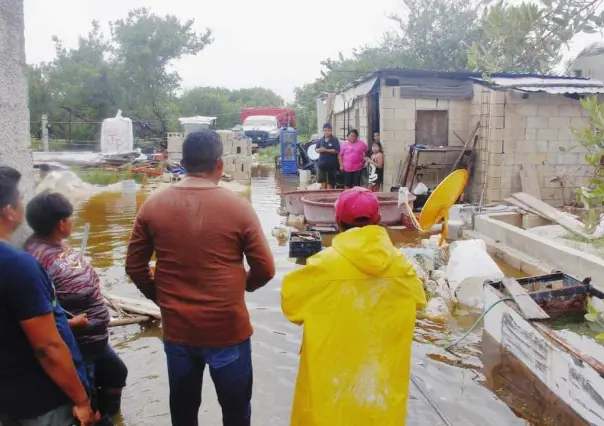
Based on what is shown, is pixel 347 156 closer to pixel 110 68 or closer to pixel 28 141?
pixel 28 141

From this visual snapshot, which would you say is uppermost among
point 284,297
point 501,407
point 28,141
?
point 28,141

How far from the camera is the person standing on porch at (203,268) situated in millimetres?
2562

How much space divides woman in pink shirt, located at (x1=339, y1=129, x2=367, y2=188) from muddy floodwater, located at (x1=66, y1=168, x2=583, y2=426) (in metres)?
6.40

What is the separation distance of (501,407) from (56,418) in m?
3.20

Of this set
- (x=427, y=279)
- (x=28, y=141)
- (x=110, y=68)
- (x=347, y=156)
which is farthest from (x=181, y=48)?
(x=28, y=141)

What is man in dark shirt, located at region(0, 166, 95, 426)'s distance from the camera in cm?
203

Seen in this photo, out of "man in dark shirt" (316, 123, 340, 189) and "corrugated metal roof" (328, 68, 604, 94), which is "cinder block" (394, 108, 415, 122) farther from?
"man in dark shirt" (316, 123, 340, 189)

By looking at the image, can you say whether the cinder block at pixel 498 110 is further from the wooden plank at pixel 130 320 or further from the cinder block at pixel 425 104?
the wooden plank at pixel 130 320

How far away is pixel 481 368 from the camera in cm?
486

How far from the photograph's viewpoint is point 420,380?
4.64 metres

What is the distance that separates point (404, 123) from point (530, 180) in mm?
2932

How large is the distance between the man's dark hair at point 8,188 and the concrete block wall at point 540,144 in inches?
432

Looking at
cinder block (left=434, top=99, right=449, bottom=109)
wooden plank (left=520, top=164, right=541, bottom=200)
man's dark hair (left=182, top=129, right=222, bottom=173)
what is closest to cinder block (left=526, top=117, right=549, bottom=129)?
wooden plank (left=520, top=164, right=541, bottom=200)

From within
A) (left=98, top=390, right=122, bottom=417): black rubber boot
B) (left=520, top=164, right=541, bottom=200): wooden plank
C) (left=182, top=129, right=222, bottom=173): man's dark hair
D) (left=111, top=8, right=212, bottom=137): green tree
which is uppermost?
(left=111, top=8, right=212, bottom=137): green tree
